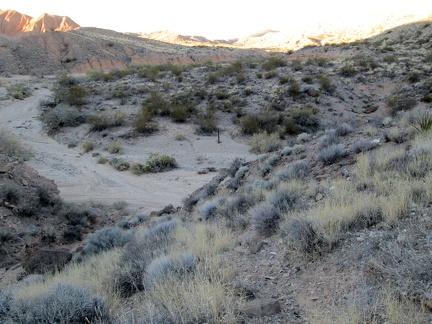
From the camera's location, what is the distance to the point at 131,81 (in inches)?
1304

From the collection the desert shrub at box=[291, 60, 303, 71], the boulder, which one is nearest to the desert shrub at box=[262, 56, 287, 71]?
the desert shrub at box=[291, 60, 303, 71]

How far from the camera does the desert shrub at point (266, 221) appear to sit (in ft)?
18.1

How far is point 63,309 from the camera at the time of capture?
11.6 feet

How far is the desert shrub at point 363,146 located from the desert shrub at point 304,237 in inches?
156

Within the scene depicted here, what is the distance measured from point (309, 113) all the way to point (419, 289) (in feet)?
72.5

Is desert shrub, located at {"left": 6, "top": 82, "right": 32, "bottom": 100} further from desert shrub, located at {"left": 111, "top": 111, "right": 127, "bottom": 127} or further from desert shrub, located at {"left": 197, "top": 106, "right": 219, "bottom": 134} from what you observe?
desert shrub, located at {"left": 197, "top": 106, "right": 219, "bottom": 134}

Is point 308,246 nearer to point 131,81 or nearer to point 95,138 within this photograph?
point 95,138

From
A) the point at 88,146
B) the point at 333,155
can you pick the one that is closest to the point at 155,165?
the point at 88,146

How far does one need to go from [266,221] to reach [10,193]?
Result: 30.3ft

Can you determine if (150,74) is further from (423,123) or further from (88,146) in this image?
(423,123)

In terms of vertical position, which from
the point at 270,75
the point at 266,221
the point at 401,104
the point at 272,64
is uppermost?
the point at 272,64

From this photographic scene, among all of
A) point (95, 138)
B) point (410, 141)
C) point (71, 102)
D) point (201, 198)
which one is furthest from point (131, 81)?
point (410, 141)

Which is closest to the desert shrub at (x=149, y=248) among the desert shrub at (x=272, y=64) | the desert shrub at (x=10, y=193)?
the desert shrub at (x=10, y=193)

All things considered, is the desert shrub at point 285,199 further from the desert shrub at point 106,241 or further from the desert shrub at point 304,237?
the desert shrub at point 106,241
